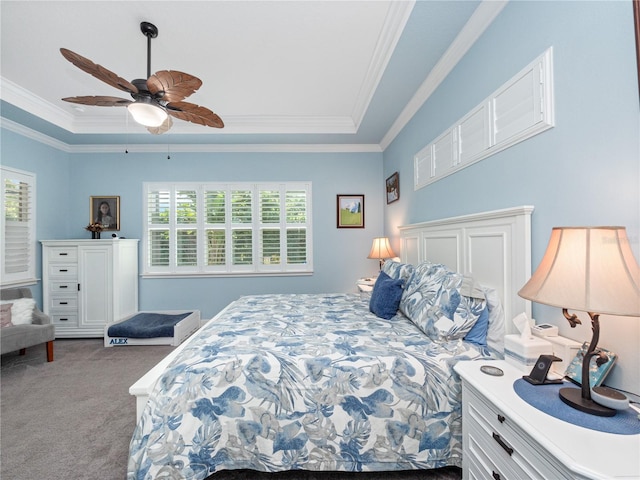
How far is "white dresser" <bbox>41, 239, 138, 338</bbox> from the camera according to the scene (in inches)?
143

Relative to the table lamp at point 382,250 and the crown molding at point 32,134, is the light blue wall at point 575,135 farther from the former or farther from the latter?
the crown molding at point 32,134

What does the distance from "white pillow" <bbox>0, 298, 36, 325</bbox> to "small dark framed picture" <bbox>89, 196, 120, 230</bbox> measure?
1.40 meters

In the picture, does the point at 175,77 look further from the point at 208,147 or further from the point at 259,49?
the point at 208,147

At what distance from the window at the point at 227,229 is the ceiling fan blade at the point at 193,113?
72.4 inches

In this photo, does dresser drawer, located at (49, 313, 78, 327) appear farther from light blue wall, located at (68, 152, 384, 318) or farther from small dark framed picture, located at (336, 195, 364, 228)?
small dark framed picture, located at (336, 195, 364, 228)

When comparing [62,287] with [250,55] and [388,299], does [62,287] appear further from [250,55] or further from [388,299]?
[388,299]

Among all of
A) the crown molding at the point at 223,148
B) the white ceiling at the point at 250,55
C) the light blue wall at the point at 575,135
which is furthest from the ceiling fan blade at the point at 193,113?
the light blue wall at the point at 575,135

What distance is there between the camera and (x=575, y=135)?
1.22 meters

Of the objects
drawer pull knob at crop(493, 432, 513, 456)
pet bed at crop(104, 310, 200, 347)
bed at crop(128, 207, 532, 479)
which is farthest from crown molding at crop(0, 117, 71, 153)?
drawer pull knob at crop(493, 432, 513, 456)

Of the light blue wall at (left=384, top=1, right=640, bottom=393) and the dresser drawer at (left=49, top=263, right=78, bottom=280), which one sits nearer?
the light blue wall at (left=384, top=1, right=640, bottom=393)

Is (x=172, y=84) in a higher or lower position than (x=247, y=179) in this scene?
higher

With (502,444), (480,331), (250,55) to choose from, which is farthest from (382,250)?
(502,444)

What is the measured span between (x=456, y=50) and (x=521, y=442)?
244cm

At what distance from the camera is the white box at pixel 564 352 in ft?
3.79
